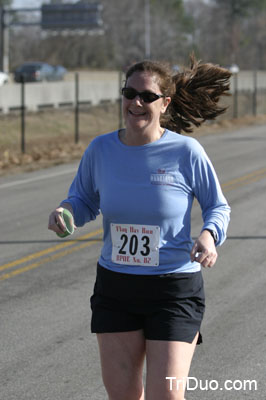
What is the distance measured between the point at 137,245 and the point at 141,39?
96.5 meters

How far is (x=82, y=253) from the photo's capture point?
30.0ft

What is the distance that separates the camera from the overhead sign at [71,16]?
73312 mm

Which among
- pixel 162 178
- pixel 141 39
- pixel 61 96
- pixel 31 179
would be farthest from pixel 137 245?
pixel 141 39

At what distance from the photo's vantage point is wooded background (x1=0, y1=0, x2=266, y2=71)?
307 feet

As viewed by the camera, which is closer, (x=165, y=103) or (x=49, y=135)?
(x=165, y=103)

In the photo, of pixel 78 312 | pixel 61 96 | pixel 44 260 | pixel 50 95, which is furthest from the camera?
pixel 61 96

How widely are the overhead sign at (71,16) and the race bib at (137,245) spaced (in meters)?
70.7

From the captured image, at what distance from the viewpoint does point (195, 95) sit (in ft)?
14.0

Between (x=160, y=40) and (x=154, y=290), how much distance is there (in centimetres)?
9388

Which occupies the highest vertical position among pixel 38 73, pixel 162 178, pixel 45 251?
pixel 162 178

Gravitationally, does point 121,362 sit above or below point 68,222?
below

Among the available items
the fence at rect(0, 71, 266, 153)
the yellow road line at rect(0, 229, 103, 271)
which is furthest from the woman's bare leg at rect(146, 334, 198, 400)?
the fence at rect(0, 71, 266, 153)

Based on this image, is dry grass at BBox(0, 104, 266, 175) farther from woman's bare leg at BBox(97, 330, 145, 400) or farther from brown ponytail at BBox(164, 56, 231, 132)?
woman's bare leg at BBox(97, 330, 145, 400)

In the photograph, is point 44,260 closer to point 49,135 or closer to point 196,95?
point 196,95
